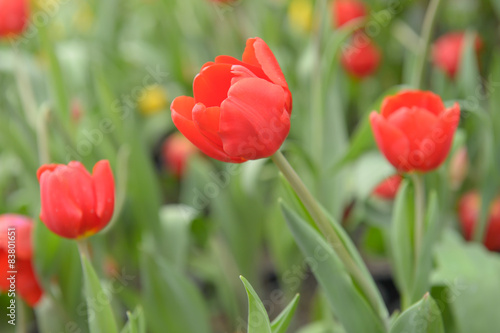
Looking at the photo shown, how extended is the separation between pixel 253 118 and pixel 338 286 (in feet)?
0.58

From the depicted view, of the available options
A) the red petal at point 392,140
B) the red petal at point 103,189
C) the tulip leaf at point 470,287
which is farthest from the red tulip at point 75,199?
the tulip leaf at point 470,287

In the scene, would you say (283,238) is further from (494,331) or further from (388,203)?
(494,331)

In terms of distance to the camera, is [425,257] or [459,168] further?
[459,168]

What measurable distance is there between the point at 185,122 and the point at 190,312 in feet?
1.30

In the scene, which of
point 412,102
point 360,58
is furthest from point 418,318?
point 360,58

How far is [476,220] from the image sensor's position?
85cm

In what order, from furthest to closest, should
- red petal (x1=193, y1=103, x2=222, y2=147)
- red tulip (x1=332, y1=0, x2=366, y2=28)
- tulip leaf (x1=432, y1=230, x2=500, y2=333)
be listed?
1. red tulip (x1=332, y1=0, x2=366, y2=28)
2. tulip leaf (x1=432, y1=230, x2=500, y2=333)
3. red petal (x1=193, y1=103, x2=222, y2=147)

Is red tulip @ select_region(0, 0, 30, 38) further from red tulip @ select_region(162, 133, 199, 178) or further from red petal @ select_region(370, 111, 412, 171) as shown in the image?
red petal @ select_region(370, 111, 412, 171)

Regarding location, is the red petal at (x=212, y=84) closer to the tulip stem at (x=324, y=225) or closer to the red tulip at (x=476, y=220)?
the tulip stem at (x=324, y=225)

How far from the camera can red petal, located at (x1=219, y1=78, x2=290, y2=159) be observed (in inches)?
13.6

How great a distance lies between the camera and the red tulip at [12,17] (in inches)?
32.0

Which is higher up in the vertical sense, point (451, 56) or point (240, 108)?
point (240, 108)

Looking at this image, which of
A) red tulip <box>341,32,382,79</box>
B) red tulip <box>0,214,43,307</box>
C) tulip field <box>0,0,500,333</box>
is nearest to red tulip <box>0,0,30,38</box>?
tulip field <box>0,0,500,333</box>

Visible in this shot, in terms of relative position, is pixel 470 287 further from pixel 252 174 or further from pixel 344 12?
pixel 344 12
